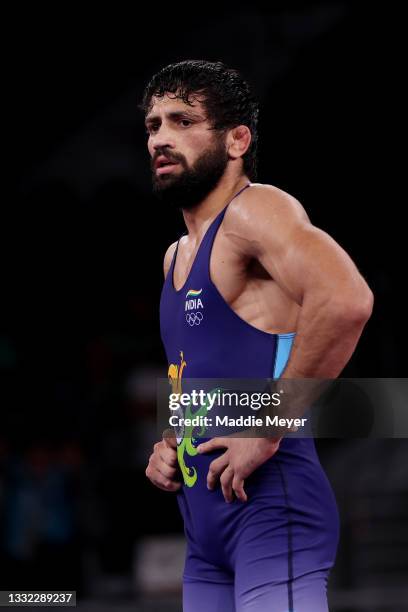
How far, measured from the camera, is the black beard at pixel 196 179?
2.63 meters

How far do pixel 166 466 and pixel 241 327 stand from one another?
0.49 m

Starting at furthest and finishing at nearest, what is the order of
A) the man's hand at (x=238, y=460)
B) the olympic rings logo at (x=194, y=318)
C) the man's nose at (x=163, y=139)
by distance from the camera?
the man's nose at (x=163, y=139)
the olympic rings logo at (x=194, y=318)
the man's hand at (x=238, y=460)

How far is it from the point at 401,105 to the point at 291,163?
1192mm

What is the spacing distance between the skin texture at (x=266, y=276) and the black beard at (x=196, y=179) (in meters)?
0.02

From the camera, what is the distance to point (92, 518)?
664 cm

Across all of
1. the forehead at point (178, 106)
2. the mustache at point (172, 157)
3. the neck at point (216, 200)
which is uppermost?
the forehead at point (178, 106)

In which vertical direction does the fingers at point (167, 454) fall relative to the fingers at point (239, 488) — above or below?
above

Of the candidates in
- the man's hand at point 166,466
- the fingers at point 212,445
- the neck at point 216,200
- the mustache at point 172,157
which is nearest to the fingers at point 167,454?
the man's hand at point 166,466

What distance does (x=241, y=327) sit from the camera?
2.43 metres

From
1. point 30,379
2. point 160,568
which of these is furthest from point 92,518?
point 30,379

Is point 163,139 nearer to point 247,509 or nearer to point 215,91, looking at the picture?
point 215,91

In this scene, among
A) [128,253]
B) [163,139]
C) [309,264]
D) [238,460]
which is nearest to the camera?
[309,264]

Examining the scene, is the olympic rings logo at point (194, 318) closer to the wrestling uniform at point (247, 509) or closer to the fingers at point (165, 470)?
the wrestling uniform at point (247, 509)

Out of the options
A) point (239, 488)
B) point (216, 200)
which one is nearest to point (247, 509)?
point (239, 488)
